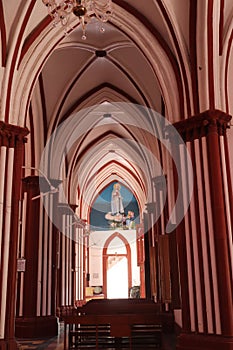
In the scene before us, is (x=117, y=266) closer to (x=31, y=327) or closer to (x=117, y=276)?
(x=117, y=276)

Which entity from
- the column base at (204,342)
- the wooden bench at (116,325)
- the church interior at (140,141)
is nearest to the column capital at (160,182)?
the church interior at (140,141)

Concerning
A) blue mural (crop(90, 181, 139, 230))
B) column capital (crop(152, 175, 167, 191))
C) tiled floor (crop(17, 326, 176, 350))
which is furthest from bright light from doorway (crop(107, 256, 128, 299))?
tiled floor (crop(17, 326, 176, 350))

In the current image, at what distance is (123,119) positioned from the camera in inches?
579

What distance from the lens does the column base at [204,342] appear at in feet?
20.1

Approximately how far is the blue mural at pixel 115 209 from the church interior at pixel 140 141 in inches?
429

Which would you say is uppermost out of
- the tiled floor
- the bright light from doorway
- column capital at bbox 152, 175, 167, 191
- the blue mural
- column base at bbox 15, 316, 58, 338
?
the blue mural

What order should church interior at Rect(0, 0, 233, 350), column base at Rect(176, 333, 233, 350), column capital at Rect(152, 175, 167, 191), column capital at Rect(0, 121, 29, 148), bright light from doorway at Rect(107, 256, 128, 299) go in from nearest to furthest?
column base at Rect(176, 333, 233, 350)
church interior at Rect(0, 0, 233, 350)
column capital at Rect(0, 121, 29, 148)
column capital at Rect(152, 175, 167, 191)
bright light from doorway at Rect(107, 256, 128, 299)

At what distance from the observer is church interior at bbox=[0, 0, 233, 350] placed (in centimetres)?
675

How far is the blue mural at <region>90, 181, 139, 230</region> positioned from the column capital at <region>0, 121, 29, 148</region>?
17.9 meters

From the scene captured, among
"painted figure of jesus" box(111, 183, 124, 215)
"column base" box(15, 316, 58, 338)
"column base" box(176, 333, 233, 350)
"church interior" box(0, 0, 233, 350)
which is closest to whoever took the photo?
"column base" box(176, 333, 233, 350)

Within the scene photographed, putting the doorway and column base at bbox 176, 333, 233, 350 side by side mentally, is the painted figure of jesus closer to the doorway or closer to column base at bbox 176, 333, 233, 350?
the doorway

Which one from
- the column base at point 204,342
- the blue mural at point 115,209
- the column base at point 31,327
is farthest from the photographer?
the blue mural at point 115,209

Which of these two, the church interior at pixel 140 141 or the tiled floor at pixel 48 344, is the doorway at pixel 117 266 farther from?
the tiled floor at pixel 48 344

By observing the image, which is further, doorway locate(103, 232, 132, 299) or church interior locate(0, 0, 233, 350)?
doorway locate(103, 232, 132, 299)
